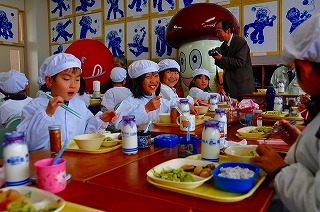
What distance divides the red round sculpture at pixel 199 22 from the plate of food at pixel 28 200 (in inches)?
180

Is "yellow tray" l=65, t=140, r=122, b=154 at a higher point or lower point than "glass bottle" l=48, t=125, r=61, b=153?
lower

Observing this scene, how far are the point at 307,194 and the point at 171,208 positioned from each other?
377 millimetres

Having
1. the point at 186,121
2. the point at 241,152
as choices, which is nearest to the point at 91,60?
the point at 186,121

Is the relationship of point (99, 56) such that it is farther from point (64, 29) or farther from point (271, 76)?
point (271, 76)

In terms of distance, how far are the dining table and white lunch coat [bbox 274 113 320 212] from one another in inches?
2.3

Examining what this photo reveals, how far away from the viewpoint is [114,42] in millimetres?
6984

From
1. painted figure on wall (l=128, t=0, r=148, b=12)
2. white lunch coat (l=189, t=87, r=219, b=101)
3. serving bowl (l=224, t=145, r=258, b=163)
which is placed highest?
painted figure on wall (l=128, t=0, r=148, b=12)

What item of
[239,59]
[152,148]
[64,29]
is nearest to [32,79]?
[64,29]

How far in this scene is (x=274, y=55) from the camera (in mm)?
5219

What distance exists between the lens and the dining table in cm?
83

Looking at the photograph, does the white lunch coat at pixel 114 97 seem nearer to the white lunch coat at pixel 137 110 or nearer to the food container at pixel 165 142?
the white lunch coat at pixel 137 110

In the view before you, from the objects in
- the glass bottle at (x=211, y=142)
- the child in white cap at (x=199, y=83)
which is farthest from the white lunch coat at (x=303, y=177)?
the child in white cap at (x=199, y=83)

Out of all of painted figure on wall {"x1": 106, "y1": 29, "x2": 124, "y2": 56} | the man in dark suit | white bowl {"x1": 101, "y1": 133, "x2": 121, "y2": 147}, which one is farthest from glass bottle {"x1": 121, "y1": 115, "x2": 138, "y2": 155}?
painted figure on wall {"x1": 106, "y1": 29, "x2": 124, "y2": 56}

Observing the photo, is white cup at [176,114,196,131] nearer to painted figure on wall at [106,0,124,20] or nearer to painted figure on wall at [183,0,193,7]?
painted figure on wall at [183,0,193,7]
